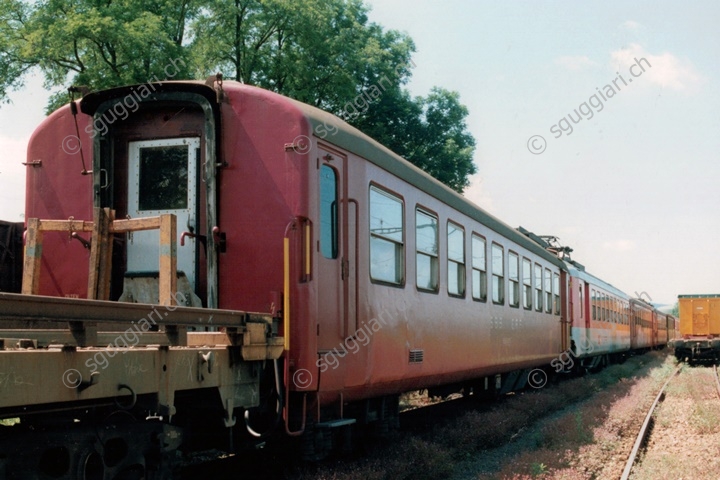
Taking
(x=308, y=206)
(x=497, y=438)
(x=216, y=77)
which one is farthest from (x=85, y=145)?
(x=497, y=438)

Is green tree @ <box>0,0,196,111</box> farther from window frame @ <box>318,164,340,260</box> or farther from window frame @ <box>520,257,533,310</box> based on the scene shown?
window frame @ <box>318,164,340,260</box>

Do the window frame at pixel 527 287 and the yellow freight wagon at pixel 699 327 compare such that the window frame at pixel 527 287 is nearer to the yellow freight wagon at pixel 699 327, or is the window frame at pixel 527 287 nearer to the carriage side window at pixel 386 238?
the carriage side window at pixel 386 238

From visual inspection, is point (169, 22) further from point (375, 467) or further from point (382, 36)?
point (375, 467)

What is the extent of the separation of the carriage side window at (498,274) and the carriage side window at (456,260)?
69.8 inches

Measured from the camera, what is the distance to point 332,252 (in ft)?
21.9

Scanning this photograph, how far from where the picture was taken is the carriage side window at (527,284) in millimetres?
14336

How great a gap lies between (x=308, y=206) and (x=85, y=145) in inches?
81.1

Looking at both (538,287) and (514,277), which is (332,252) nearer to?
(514,277)

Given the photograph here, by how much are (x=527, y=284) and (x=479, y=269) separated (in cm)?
375

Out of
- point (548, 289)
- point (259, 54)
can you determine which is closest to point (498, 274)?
point (548, 289)

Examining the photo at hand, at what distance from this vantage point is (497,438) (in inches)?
400

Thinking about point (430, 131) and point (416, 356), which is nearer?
point (416, 356)

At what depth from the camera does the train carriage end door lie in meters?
6.41

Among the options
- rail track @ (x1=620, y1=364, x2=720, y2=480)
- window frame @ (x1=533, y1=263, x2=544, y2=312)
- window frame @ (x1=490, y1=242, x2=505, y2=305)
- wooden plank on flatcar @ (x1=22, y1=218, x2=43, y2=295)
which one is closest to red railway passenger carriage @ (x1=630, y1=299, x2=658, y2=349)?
rail track @ (x1=620, y1=364, x2=720, y2=480)
